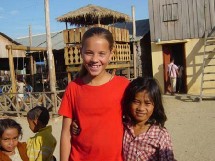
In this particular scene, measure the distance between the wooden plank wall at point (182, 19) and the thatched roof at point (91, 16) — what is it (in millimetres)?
1743

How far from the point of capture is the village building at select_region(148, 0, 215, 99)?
14.1 meters

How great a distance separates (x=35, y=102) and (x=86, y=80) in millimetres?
9087

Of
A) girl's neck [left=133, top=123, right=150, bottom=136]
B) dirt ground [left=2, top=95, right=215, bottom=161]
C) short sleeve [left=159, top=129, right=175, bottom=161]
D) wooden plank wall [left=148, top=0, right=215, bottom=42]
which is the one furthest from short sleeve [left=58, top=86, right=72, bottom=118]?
wooden plank wall [left=148, top=0, right=215, bottom=42]

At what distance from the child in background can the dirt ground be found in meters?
1.91

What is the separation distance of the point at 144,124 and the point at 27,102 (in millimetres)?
A: 10006

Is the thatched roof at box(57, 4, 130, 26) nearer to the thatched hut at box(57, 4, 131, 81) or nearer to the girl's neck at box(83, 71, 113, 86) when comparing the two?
the thatched hut at box(57, 4, 131, 81)

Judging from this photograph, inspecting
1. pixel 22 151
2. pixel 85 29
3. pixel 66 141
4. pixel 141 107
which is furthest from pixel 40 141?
pixel 85 29

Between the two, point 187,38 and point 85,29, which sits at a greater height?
point 85,29

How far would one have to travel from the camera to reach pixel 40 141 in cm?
315

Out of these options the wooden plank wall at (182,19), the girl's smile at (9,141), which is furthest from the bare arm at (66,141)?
the wooden plank wall at (182,19)

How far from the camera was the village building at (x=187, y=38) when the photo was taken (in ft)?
46.4

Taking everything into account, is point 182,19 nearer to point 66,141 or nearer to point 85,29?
point 85,29

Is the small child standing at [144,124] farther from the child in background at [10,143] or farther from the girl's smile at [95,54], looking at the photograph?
the child in background at [10,143]

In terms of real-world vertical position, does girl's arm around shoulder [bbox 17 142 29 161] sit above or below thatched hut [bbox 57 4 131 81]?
below
